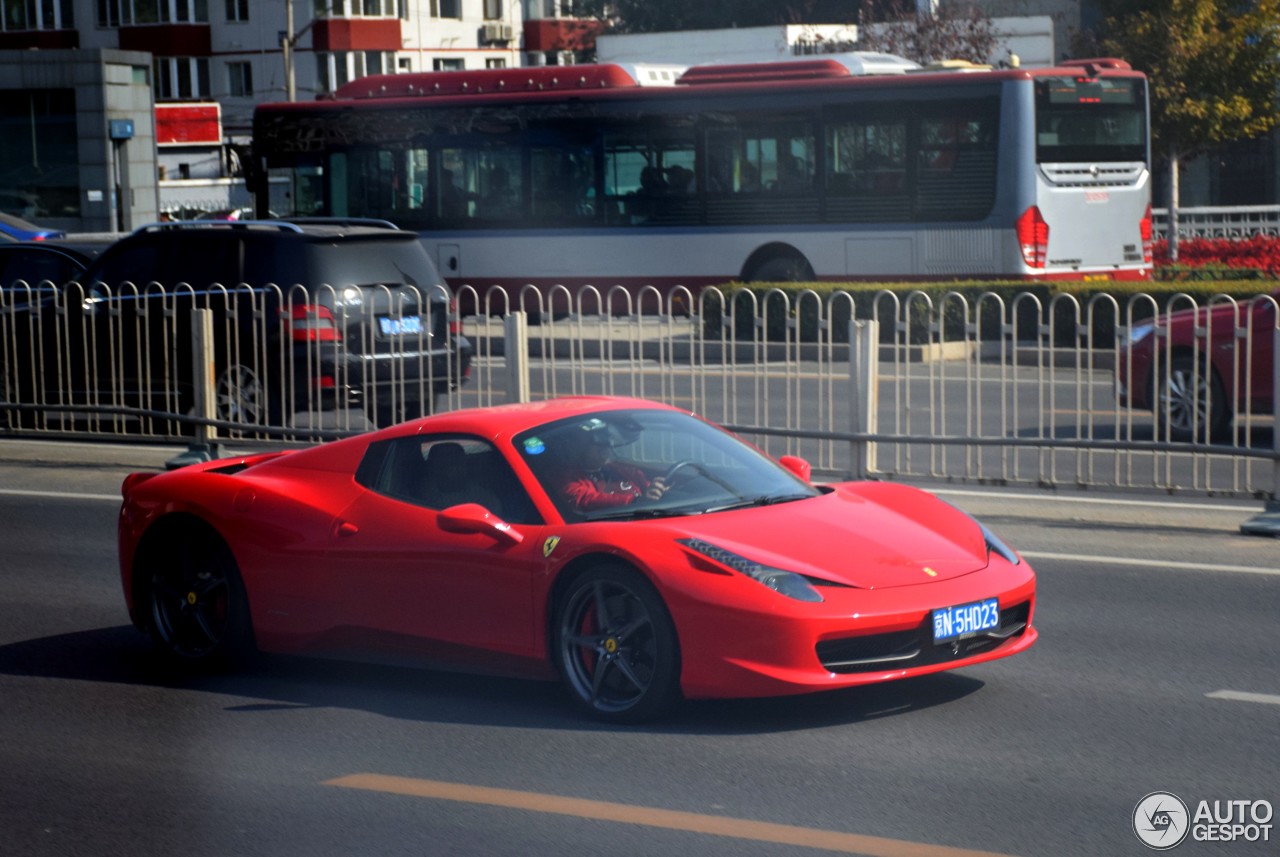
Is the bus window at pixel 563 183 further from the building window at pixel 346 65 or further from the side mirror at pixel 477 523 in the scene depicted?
the building window at pixel 346 65

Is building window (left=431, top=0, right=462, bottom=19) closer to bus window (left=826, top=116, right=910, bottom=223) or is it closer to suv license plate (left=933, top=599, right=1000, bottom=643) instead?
bus window (left=826, top=116, right=910, bottom=223)

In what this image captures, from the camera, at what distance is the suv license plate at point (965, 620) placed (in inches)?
263

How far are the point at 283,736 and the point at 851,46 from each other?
101 ft

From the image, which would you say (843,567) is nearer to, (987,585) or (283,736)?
(987,585)

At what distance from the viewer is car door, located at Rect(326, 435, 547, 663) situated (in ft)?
23.1

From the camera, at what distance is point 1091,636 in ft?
27.2

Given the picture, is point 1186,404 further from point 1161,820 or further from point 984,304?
point 984,304

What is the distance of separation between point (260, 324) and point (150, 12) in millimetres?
67326

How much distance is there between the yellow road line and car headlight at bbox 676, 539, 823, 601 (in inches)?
42.6

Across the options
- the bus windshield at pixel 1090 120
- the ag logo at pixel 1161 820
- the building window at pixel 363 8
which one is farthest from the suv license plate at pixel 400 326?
the building window at pixel 363 8

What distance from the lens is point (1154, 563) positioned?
1009 centimetres

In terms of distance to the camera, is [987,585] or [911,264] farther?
[911,264]

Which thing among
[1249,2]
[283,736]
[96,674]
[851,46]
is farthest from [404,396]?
[1249,2]

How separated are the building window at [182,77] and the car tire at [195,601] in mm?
72388
